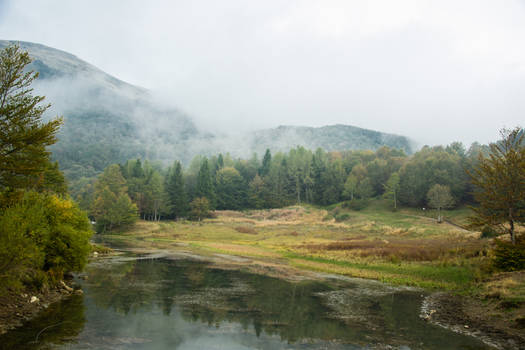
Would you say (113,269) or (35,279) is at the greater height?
(35,279)

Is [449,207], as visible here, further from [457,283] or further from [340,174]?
[457,283]

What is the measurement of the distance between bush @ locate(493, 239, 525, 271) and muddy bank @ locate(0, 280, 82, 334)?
31413 mm

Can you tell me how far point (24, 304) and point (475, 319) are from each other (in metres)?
24.3

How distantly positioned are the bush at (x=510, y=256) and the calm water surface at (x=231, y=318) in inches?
300

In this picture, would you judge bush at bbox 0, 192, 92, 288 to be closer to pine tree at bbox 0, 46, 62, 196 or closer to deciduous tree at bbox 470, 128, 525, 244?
pine tree at bbox 0, 46, 62, 196

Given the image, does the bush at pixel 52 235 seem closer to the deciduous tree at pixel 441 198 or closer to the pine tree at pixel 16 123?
the pine tree at pixel 16 123

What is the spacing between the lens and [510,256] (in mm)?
25125

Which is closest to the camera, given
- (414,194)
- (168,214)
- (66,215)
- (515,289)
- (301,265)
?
(515,289)

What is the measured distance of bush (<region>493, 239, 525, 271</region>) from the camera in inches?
971

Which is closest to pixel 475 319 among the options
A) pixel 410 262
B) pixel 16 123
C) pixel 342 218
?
pixel 410 262

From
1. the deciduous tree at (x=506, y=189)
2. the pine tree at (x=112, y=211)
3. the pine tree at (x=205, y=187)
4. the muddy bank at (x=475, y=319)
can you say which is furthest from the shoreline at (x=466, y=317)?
the pine tree at (x=205, y=187)

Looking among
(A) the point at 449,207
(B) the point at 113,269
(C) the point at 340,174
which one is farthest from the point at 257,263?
(C) the point at 340,174

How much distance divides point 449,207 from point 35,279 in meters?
106

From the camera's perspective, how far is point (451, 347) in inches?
545
